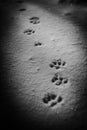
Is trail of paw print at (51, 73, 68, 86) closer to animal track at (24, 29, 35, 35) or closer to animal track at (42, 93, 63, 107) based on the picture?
animal track at (42, 93, 63, 107)

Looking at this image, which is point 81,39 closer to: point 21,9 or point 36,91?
point 36,91

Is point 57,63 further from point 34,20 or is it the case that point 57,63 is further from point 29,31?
point 34,20

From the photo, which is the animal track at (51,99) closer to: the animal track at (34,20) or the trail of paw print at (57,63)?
the trail of paw print at (57,63)

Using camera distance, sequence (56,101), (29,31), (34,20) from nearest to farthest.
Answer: (56,101) < (29,31) < (34,20)

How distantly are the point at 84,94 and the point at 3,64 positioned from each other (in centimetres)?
111

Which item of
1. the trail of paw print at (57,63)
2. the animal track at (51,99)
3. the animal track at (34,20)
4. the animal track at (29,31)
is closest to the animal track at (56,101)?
the animal track at (51,99)

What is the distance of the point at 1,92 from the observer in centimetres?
172

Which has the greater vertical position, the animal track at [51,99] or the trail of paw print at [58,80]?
the trail of paw print at [58,80]

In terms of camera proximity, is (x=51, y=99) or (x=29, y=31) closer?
(x=51, y=99)

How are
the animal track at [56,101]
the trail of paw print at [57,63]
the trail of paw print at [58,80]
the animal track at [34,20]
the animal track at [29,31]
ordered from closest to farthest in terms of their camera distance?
the animal track at [56,101], the trail of paw print at [58,80], the trail of paw print at [57,63], the animal track at [29,31], the animal track at [34,20]

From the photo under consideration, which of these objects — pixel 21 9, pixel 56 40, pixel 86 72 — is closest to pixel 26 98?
pixel 86 72

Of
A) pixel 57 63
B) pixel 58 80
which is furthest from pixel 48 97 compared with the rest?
pixel 57 63

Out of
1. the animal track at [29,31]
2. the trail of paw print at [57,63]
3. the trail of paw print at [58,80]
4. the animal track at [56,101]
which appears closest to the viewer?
the animal track at [56,101]

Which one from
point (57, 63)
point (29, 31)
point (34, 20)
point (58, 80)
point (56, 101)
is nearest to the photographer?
point (56, 101)
